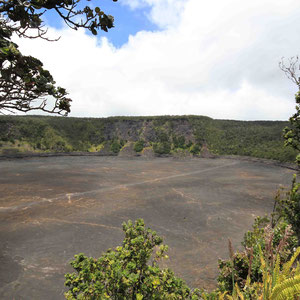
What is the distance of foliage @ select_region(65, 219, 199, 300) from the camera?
4.17 metres

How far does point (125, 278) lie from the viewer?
4211mm

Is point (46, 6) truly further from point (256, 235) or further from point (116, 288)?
point (256, 235)

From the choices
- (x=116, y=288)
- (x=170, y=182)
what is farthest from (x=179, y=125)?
(x=116, y=288)

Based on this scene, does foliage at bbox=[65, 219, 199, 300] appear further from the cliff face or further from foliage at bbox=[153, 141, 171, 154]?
the cliff face

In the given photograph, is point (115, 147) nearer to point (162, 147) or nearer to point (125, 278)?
point (162, 147)

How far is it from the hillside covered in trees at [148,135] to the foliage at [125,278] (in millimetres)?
61318

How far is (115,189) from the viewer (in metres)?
29.8

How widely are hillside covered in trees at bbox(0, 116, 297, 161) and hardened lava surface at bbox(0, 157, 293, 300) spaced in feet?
115

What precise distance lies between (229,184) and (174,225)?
18.6m

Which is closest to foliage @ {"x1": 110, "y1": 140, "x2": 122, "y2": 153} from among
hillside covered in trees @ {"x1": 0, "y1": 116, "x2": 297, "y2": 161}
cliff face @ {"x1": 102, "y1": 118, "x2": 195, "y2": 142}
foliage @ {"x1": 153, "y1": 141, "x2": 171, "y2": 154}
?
hillside covered in trees @ {"x1": 0, "y1": 116, "x2": 297, "y2": 161}

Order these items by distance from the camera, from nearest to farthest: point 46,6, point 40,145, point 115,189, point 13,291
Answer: point 46,6 → point 13,291 → point 115,189 → point 40,145

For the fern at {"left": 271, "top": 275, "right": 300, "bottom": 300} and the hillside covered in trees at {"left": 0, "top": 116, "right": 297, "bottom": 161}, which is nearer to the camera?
the fern at {"left": 271, "top": 275, "right": 300, "bottom": 300}

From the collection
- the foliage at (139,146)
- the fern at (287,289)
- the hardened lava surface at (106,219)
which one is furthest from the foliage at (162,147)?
the fern at (287,289)

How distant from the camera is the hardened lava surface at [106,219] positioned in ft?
39.1
